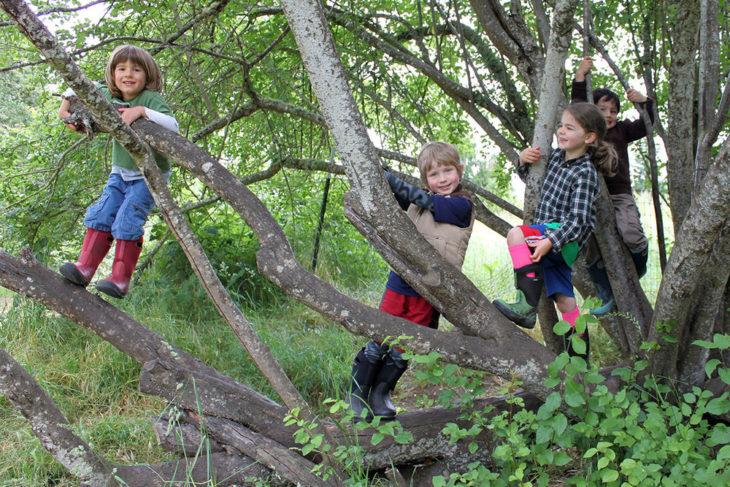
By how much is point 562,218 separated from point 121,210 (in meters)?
2.08

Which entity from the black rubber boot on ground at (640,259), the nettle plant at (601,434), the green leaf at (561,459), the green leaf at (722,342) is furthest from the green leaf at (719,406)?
the black rubber boot on ground at (640,259)

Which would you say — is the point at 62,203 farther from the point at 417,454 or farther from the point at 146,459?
the point at 417,454

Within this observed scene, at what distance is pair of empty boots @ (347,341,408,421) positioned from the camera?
281 cm

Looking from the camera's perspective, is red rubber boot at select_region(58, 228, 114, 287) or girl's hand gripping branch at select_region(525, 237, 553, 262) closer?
red rubber boot at select_region(58, 228, 114, 287)

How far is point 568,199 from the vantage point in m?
2.88

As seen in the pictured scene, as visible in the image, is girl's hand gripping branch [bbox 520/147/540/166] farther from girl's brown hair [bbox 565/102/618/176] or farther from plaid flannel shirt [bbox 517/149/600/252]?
girl's brown hair [bbox 565/102/618/176]

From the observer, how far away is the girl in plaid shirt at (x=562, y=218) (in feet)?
9.02

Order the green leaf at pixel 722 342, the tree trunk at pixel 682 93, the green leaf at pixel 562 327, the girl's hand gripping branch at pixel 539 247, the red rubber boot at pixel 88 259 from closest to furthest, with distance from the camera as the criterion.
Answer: the green leaf at pixel 722 342 → the green leaf at pixel 562 327 → the red rubber boot at pixel 88 259 → the girl's hand gripping branch at pixel 539 247 → the tree trunk at pixel 682 93

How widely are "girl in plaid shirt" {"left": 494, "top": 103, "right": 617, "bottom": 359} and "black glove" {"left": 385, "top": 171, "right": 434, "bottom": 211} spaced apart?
1.42 feet

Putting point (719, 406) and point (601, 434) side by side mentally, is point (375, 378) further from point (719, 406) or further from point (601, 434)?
point (719, 406)

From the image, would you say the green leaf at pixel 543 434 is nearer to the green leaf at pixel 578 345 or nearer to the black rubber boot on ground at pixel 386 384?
the green leaf at pixel 578 345

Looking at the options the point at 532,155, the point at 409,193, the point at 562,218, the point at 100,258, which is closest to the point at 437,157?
the point at 409,193

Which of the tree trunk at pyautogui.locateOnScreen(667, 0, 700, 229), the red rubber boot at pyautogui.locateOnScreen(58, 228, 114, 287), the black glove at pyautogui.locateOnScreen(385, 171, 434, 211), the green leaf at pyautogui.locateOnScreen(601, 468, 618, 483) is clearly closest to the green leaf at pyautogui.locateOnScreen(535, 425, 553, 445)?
the green leaf at pyautogui.locateOnScreen(601, 468, 618, 483)

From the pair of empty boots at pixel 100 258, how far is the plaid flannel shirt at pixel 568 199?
6.35 feet
